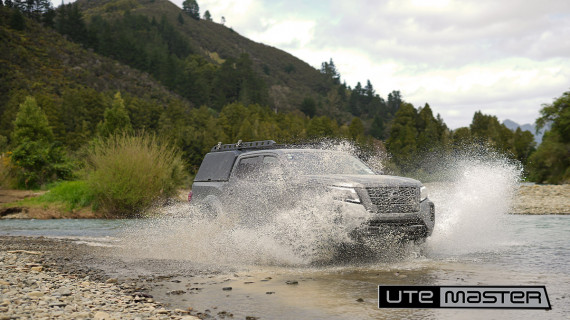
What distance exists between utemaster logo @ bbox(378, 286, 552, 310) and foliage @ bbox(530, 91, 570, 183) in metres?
54.7

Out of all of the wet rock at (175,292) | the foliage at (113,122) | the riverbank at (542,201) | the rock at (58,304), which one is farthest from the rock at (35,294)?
the foliage at (113,122)

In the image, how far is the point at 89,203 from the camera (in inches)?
1019

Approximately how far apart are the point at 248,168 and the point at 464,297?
17.5ft

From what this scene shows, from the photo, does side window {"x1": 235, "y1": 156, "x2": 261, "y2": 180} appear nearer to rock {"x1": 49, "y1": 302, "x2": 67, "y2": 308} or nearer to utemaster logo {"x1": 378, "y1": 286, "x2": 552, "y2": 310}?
utemaster logo {"x1": 378, "y1": 286, "x2": 552, "y2": 310}

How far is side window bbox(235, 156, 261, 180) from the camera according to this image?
34.4 ft

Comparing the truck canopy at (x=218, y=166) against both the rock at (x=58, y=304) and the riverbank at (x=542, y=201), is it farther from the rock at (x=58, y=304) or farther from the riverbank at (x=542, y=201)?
the riverbank at (x=542, y=201)

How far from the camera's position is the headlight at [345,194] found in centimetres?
873

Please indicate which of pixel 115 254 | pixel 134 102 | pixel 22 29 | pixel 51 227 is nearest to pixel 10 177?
pixel 51 227

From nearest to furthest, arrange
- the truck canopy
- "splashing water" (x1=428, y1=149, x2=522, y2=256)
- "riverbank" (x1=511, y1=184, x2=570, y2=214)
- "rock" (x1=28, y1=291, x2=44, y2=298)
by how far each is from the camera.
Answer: "rock" (x1=28, y1=291, x2=44, y2=298) < the truck canopy < "splashing water" (x1=428, y1=149, x2=522, y2=256) < "riverbank" (x1=511, y1=184, x2=570, y2=214)

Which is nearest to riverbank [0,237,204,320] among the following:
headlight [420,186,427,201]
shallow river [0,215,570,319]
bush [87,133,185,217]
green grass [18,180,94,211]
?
shallow river [0,215,570,319]

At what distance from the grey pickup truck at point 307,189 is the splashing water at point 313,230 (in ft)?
0.41

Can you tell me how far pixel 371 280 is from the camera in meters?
7.73

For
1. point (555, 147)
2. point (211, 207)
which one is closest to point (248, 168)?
point (211, 207)

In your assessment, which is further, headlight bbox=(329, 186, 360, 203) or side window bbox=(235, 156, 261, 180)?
side window bbox=(235, 156, 261, 180)
